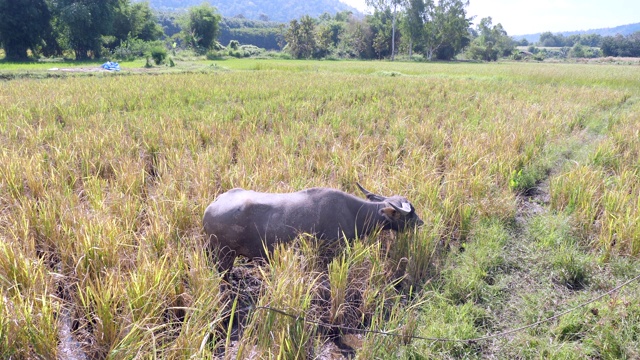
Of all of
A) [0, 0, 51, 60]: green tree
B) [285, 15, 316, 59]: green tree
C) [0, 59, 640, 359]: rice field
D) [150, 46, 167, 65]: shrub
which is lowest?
[0, 59, 640, 359]: rice field

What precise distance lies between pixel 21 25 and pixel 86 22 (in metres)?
3.86

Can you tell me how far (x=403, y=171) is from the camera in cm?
385

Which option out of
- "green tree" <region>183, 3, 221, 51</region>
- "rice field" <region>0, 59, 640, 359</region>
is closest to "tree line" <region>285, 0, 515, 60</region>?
"green tree" <region>183, 3, 221, 51</region>

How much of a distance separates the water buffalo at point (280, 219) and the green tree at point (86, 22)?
28.9m

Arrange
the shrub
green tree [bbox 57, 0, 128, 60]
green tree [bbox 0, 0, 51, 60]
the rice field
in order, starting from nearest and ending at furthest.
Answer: the rice field, the shrub, green tree [bbox 0, 0, 51, 60], green tree [bbox 57, 0, 128, 60]

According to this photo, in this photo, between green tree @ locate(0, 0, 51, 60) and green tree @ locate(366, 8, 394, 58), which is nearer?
green tree @ locate(0, 0, 51, 60)

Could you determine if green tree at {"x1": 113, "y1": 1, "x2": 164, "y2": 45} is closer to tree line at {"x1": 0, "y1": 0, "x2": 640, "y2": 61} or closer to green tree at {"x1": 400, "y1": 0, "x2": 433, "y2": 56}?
tree line at {"x1": 0, "y1": 0, "x2": 640, "y2": 61}

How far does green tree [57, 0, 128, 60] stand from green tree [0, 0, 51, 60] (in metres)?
1.34

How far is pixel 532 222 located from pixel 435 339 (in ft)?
6.26

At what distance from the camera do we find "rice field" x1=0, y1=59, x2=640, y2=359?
6.19ft

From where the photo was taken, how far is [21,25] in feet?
73.9

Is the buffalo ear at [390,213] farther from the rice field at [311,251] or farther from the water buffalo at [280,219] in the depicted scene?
the rice field at [311,251]

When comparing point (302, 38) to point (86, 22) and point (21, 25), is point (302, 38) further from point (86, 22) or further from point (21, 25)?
point (21, 25)

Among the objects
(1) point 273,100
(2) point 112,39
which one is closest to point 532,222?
(1) point 273,100
